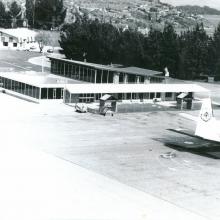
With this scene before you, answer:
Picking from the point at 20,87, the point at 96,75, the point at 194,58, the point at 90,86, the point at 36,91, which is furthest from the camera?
the point at 194,58

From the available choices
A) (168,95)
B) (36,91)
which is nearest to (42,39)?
(168,95)

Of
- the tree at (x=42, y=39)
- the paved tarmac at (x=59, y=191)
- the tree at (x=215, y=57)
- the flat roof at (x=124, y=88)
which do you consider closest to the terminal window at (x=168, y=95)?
the flat roof at (x=124, y=88)

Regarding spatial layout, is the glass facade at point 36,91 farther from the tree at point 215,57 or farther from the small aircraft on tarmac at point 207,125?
the tree at point 215,57

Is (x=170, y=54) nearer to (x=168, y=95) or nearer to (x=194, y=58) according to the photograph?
(x=194, y=58)

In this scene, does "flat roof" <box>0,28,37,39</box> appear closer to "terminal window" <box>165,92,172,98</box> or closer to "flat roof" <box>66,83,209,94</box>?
"terminal window" <box>165,92,172,98</box>

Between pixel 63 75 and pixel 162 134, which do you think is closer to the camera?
pixel 162 134

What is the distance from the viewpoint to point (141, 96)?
9288 centimetres

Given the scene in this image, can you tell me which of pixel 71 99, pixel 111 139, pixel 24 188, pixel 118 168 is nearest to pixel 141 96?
pixel 71 99

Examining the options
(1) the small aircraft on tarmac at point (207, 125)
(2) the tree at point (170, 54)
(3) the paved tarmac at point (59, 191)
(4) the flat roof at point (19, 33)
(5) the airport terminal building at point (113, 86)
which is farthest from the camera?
(4) the flat roof at point (19, 33)

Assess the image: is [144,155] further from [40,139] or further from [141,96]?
[141,96]

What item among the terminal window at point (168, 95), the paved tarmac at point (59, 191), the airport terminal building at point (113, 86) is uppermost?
the airport terminal building at point (113, 86)

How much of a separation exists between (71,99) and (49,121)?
17085 millimetres

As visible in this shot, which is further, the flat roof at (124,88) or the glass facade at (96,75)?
the glass facade at (96,75)

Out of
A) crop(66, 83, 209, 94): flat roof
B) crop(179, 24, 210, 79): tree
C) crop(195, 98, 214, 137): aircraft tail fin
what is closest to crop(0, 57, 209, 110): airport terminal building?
crop(66, 83, 209, 94): flat roof
